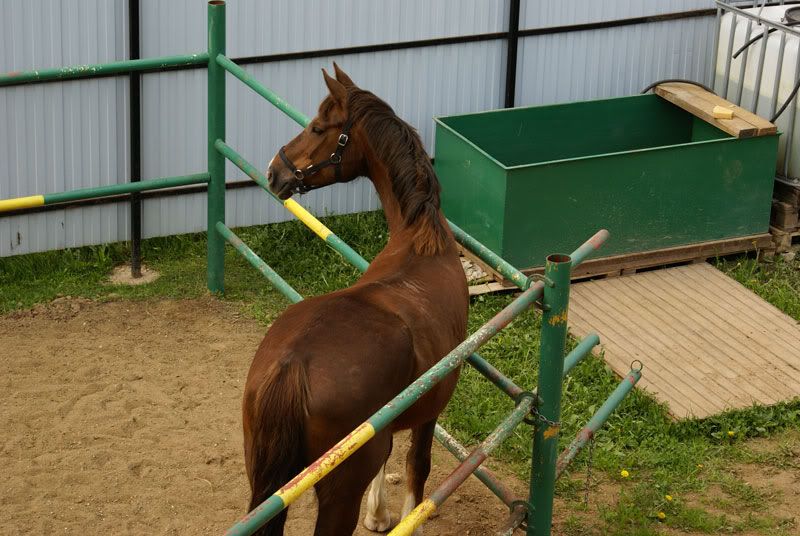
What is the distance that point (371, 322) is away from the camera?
13.0ft

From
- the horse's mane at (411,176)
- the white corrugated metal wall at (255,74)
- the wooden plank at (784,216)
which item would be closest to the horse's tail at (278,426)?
the horse's mane at (411,176)

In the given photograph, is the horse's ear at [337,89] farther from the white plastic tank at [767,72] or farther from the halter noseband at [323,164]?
the white plastic tank at [767,72]

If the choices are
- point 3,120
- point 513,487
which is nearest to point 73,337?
point 3,120

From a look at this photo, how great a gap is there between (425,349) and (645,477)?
Result: 76.4 inches

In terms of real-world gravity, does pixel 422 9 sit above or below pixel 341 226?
above

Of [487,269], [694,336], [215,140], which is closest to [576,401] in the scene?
[694,336]

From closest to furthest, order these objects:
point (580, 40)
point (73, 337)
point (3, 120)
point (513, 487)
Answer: point (513, 487), point (73, 337), point (3, 120), point (580, 40)

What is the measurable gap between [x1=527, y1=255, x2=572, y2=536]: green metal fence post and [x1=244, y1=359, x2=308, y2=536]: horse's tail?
2.85ft

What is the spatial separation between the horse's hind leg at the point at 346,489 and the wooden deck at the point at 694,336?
8.73 feet

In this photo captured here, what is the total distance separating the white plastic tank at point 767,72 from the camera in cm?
793

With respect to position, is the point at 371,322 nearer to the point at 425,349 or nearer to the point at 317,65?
the point at 425,349

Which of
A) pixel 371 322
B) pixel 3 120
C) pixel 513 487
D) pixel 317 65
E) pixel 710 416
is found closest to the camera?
pixel 371 322

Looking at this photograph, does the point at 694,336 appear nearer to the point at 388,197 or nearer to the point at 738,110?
the point at 738,110

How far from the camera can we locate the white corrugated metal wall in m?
7.18
